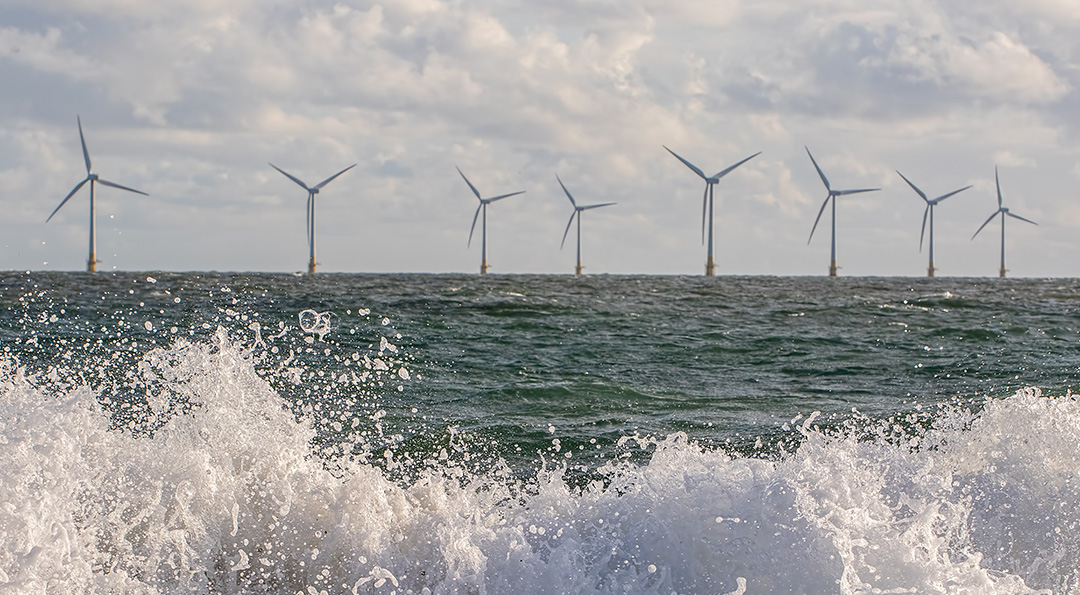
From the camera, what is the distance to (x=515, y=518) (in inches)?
297

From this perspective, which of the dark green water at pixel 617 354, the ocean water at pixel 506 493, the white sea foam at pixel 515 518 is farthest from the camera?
the dark green water at pixel 617 354

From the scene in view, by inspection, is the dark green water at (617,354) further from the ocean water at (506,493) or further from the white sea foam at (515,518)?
the white sea foam at (515,518)

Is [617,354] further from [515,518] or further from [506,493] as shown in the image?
[515,518]

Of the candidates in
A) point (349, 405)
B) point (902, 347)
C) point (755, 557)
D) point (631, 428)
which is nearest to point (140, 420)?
point (349, 405)

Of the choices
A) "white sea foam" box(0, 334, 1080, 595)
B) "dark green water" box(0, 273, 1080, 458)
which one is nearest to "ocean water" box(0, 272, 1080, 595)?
"white sea foam" box(0, 334, 1080, 595)

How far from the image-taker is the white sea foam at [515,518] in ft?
21.4

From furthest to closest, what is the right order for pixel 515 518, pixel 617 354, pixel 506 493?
pixel 617 354, pixel 506 493, pixel 515 518

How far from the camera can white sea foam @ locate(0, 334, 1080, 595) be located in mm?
6529

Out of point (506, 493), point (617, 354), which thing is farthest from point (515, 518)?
point (617, 354)

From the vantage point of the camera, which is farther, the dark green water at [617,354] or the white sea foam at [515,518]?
the dark green water at [617,354]

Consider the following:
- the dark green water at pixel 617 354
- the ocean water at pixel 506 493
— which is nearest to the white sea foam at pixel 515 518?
the ocean water at pixel 506 493

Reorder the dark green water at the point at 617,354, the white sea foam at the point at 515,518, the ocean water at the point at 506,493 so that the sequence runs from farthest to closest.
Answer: the dark green water at the point at 617,354 < the ocean water at the point at 506,493 < the white sea foam at the point at 515,518

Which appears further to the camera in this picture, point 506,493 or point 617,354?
point 617,354

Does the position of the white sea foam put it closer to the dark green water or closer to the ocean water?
the ocean water
